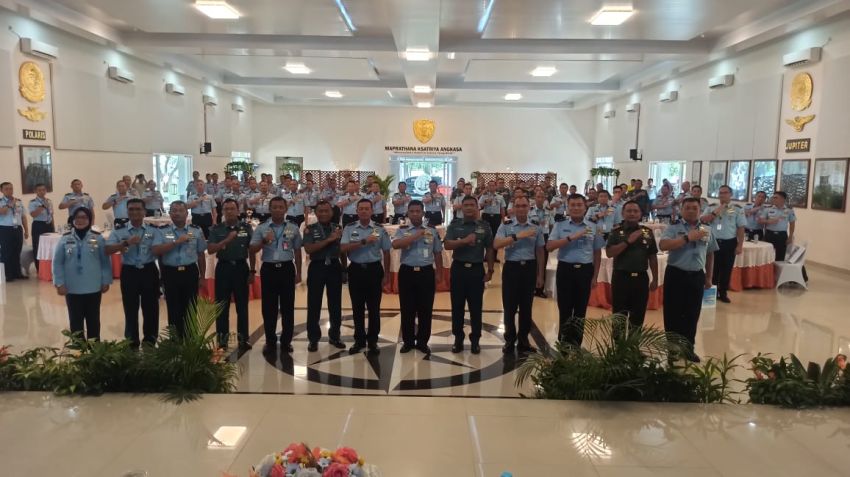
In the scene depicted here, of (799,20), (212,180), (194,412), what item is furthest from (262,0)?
(799,20)

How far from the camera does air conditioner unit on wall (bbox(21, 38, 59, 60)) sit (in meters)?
9.94

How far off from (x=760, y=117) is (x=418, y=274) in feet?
33.9

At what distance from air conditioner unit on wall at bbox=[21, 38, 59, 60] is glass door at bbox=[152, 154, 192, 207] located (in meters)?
4.33

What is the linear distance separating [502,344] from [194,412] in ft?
11.0

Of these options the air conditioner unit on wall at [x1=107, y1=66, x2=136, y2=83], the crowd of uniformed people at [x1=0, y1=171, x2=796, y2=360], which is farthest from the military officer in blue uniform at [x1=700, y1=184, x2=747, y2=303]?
the air conditioner unit on wall at [x1=107, y1=66, x2=136, y2=83]

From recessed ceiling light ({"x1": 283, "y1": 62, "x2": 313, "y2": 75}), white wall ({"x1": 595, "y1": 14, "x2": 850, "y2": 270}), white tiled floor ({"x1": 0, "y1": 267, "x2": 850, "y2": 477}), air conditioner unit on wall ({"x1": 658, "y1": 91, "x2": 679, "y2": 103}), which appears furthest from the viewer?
air conditioner unit on wall ({"x1": 658, "y1": 91, "x2": 679, "y2": 103})

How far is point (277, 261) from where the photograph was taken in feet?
17.6

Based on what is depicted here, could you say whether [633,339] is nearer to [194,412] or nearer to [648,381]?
[648,381]

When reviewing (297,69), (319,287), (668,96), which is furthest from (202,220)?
(668,96)

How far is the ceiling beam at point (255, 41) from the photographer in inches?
475

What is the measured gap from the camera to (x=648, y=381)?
3.71 metres

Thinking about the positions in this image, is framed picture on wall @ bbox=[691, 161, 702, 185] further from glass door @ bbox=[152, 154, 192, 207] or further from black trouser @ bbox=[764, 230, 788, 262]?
glass door @ bbox=[152, 154, 192, 207]

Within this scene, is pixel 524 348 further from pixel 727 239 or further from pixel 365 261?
pixel 727 239

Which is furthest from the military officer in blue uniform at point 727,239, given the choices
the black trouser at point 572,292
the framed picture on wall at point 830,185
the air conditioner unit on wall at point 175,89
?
the air conditioner unit on wall at point 175,89
